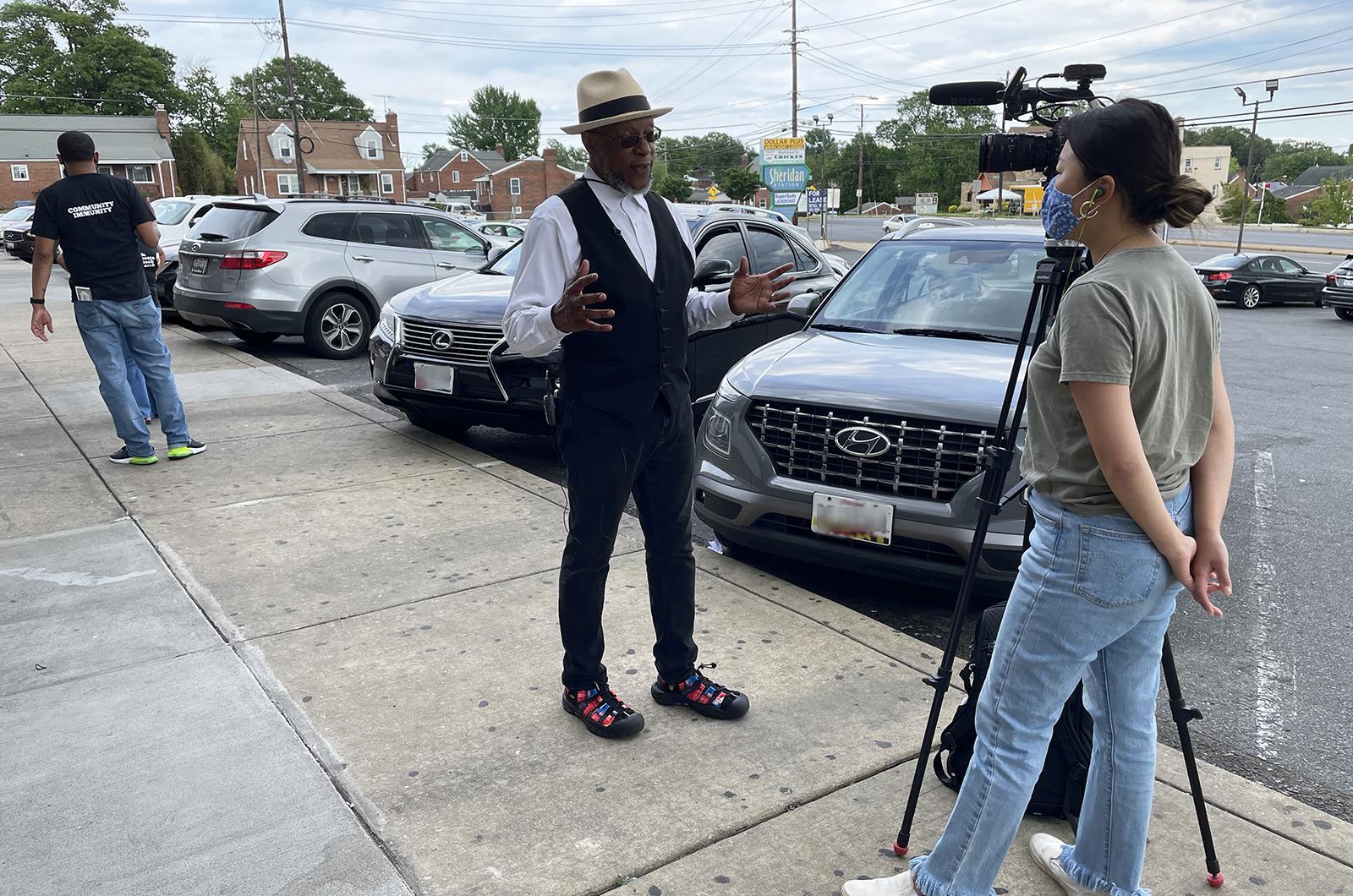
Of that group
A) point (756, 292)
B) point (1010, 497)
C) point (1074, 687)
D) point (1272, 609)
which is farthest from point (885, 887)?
point (1272, 609)

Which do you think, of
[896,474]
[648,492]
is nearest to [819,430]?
[896,474]

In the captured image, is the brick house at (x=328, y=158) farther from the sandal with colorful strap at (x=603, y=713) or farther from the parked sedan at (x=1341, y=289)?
the sandal with colorful strap at (x=603, y=713)

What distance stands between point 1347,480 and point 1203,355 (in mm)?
5748

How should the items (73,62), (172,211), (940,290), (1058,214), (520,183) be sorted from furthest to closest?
(520,183)
(73,62)
(172,211)
(940,290)
(1058,214)

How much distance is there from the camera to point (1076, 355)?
1.81m

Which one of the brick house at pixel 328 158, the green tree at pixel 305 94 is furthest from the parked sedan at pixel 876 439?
the green tree at pixel 305 94

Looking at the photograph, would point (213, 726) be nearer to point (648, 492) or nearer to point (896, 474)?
point (648, 492)

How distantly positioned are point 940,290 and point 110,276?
189 inches

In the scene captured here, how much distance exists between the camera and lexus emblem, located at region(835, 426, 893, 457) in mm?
3953

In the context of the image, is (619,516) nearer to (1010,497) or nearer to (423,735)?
(423,735)

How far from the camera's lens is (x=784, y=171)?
38156 millimetres

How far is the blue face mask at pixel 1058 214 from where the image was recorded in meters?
1.99

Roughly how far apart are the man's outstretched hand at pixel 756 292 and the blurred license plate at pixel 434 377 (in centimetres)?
372

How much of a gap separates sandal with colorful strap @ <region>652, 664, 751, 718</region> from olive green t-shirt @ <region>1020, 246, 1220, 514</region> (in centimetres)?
152
